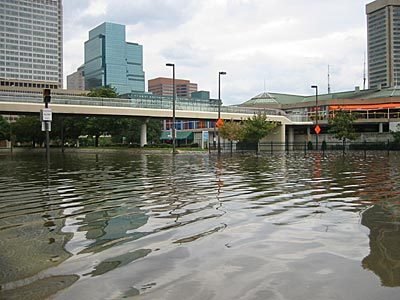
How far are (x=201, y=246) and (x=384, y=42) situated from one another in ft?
431

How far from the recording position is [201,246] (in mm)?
7121

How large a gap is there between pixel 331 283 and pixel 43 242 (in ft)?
14.5

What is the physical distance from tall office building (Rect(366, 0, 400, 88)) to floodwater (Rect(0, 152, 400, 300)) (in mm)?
115141

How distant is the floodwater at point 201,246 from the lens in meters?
5.18

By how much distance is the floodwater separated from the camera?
5.18 m

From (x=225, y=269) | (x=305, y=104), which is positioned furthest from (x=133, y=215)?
(x=305, y=104)

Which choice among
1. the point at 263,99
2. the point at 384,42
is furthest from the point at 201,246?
the point at 384,42

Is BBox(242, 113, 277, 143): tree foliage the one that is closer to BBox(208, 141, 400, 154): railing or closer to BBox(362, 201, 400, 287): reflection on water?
BBox(208, 141, 400, 154): railing

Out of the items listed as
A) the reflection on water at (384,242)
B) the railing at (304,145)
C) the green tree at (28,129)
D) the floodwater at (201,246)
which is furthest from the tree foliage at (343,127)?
the green tree at (28,129)

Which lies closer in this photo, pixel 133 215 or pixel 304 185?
pixel 133 215

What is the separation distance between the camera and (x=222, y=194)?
13.6 metres

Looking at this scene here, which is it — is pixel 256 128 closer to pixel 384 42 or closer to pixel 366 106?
pixel 366 106

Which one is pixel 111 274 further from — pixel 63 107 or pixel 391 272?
pixel 63 107

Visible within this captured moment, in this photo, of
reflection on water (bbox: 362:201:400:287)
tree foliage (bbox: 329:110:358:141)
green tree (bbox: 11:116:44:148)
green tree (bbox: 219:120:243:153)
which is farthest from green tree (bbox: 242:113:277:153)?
green tree (bbox: 11:116:44:148)
